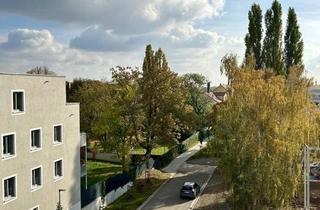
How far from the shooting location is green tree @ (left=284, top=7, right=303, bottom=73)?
176ft

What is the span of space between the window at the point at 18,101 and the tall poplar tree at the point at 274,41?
107 ft

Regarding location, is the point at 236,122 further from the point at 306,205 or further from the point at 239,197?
the point at 306,205

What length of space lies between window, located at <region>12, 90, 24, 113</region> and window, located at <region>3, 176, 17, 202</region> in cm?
423

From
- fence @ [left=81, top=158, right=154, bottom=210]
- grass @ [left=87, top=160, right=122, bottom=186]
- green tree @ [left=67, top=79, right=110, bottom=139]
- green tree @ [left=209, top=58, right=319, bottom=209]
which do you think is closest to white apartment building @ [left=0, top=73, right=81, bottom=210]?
fence @ [left=81, top=158, right=154, bottom=210]

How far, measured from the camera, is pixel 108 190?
37469 millimetres

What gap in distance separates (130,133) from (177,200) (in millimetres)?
9511

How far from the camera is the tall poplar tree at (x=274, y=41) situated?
168ft

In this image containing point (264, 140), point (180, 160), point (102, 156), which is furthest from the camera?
point (102, 156)

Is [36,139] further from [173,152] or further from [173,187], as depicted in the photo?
[173,152]

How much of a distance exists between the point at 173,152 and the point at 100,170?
10.1 m

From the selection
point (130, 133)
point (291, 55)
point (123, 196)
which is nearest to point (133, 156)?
point (130, 133)

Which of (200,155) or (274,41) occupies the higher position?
(274,41)

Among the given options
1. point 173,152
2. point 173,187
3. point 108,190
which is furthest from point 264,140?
point 173,152

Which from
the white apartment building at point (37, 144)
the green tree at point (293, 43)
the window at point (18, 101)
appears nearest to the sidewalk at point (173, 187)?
the white apartment building at point (37, 144)
